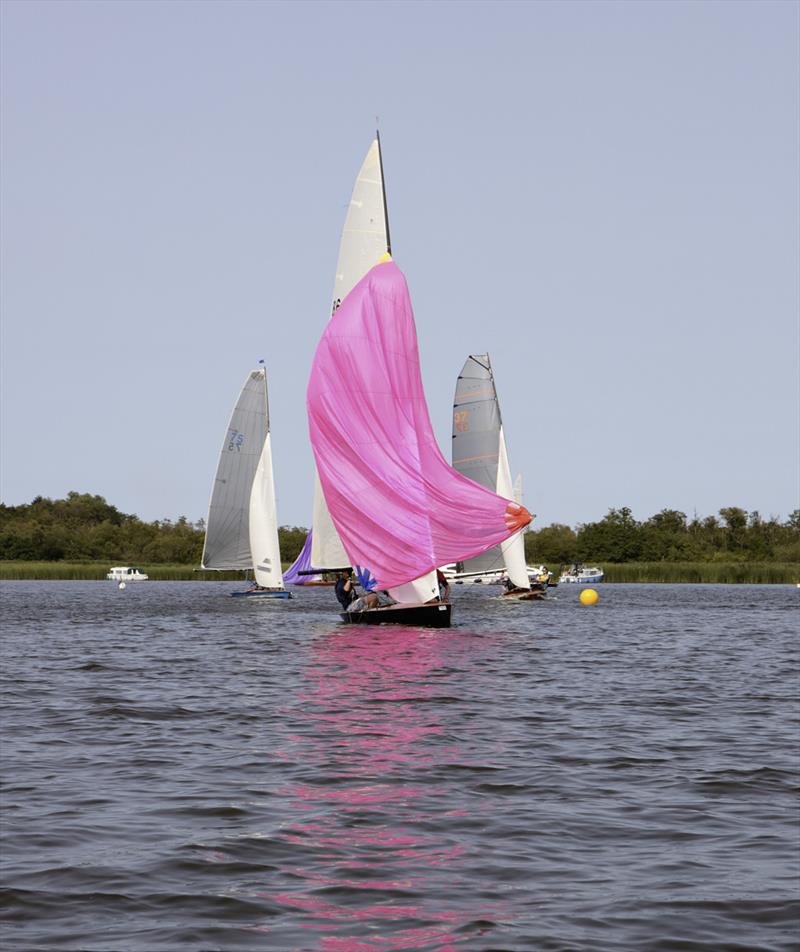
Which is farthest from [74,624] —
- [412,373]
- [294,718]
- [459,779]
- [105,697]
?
[459,779]

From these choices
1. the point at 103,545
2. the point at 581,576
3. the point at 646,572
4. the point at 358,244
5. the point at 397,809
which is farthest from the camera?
the point at 103,545

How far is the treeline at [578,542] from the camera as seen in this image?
165 m

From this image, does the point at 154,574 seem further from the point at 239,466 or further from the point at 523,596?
the point at 523,596

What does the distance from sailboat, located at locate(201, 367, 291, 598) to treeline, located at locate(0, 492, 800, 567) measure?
83978 millimetres

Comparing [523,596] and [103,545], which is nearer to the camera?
[523,596]

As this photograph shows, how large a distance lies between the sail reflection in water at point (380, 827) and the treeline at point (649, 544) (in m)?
141

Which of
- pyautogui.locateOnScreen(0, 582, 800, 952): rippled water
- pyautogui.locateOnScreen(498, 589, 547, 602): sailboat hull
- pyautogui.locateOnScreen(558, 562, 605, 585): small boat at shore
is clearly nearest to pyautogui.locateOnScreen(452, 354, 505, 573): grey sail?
pyautogui.locateOnScreen(498, 589, 547, 602): sailboat hull

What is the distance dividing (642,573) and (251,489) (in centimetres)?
6986

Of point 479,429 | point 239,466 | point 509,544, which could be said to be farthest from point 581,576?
point 239,466

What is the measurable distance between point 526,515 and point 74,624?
73.7 feet

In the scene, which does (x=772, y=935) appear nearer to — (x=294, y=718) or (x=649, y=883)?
(x=649, y=883)

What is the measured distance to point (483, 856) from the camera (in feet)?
36.8

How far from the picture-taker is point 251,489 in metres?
75.4

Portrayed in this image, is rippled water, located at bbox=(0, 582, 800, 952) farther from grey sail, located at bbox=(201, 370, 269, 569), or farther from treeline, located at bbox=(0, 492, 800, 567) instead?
treeline, located at bbox=(0, 492, 800, 567)
